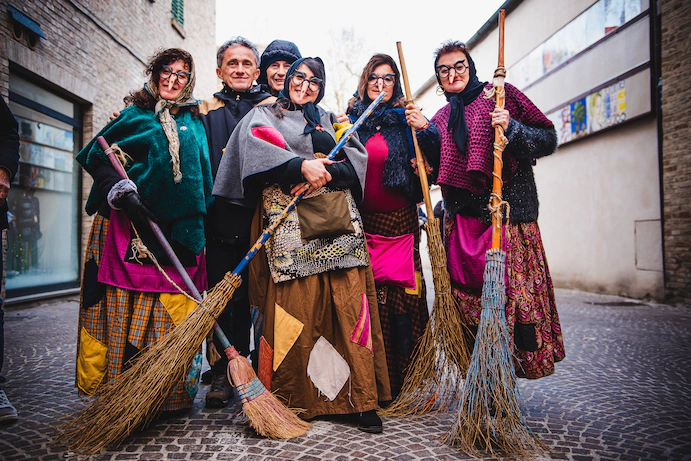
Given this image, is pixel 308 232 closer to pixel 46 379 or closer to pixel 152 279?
pixel 152 279

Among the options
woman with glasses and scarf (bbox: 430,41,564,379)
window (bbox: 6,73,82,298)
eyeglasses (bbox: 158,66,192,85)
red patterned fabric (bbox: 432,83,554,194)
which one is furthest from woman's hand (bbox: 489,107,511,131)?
window (bbox: 6,73,82,298)

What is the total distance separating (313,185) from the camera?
239cm

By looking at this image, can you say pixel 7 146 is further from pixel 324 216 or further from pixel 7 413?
pixel 324 216

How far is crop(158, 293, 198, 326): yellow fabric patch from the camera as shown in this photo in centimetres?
250

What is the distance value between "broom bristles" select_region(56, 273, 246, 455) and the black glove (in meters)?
0.54

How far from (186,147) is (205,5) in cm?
1233

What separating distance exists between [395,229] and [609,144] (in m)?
7.02

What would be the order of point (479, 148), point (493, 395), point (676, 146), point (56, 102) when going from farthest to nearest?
point (56, 102), point (676, 146), point (479, 148), point (493, 395)

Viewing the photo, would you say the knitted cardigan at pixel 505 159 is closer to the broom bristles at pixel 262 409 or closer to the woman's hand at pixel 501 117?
the woman's hand at pixel 501 117

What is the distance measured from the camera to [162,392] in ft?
7.24

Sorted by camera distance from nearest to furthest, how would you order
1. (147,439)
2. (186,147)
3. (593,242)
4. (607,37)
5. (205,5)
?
1. (147,439)
2. (186,147)
3. (607,37)
4. (593,242)
5. (205,5)

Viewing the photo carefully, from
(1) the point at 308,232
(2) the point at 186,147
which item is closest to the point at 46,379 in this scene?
(2) the point at 186,147

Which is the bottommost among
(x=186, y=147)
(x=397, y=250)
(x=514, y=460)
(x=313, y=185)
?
(x=514, y=460)

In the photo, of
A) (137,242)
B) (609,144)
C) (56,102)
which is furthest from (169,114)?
(609,144)
